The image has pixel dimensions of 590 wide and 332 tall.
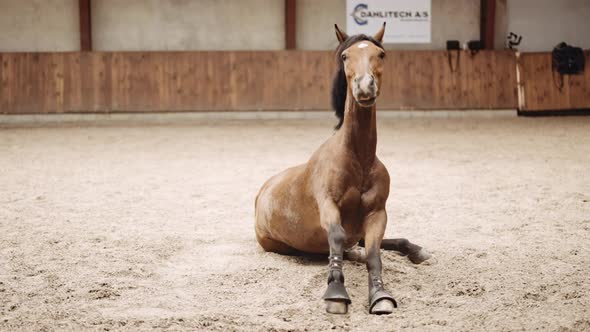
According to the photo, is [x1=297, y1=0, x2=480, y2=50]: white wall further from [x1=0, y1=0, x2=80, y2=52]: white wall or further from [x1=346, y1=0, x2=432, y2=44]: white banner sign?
[x1=0, y1=0, x2=80, y2=52]: white wall

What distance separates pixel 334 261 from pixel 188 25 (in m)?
12.8

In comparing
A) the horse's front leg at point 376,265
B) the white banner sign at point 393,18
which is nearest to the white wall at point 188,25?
the white banner sign at point 393,18

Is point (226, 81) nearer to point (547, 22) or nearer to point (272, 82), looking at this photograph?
point (272, 82)

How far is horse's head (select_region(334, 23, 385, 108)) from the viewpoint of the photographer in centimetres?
304

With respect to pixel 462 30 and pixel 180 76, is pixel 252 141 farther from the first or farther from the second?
pixel 462 30

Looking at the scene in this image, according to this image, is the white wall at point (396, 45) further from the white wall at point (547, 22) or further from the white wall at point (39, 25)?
the white wall at point (39, 25)

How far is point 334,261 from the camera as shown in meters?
3.17

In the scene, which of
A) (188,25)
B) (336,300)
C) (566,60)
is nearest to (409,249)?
(336,300)

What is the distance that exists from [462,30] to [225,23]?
5738mm

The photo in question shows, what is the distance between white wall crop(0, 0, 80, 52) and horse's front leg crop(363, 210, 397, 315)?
13153mm

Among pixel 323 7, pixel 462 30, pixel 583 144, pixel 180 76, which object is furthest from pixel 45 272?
pixel 462 30

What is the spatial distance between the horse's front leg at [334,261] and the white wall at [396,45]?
1221 centimetres

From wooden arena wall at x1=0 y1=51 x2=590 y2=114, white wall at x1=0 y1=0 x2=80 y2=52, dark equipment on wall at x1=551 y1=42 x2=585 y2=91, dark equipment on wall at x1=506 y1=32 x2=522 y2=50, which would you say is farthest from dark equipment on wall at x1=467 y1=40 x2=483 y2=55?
white wall at x1=0 y1=0 x2=80 y2=52

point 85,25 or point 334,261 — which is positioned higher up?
point 85,25
